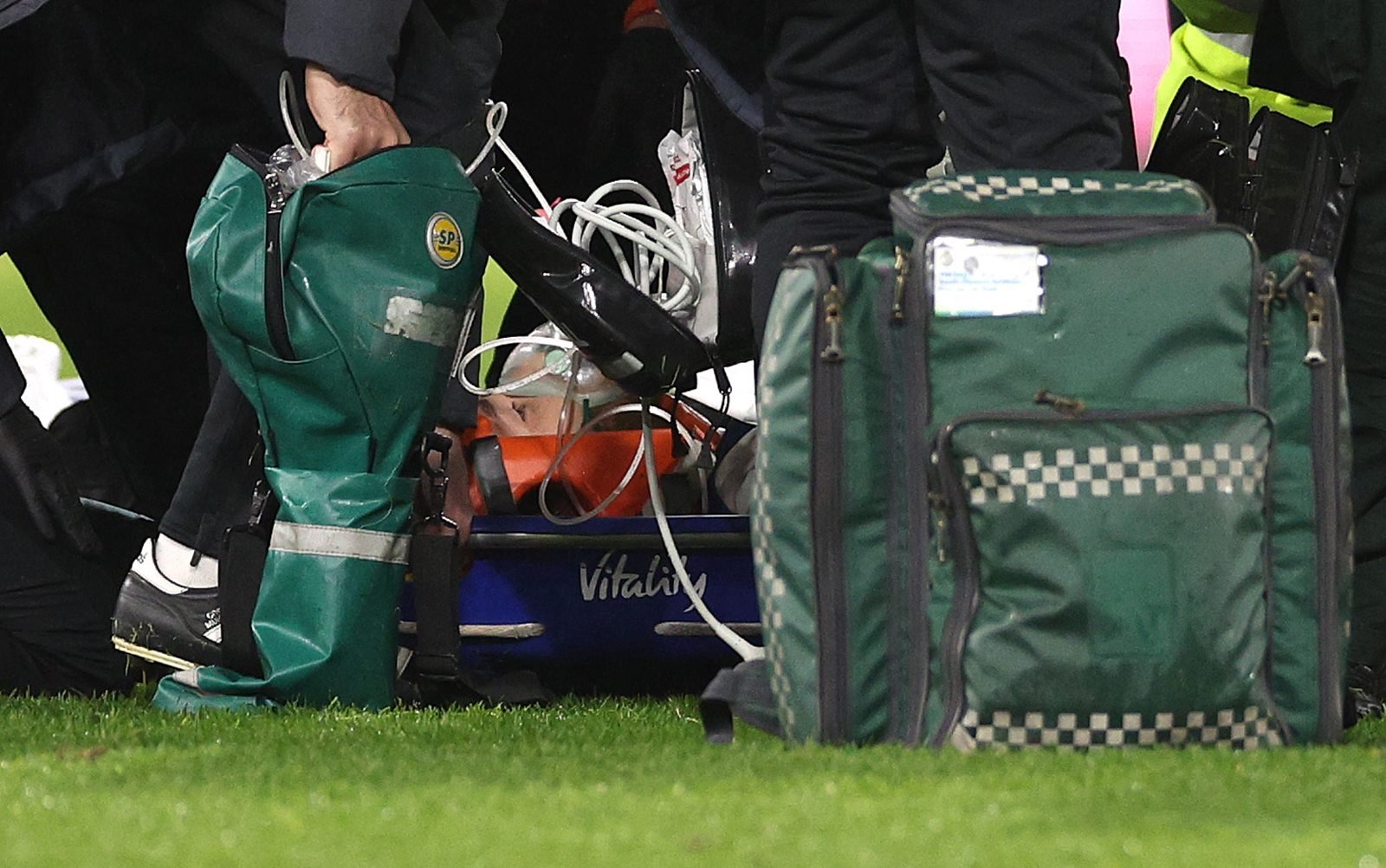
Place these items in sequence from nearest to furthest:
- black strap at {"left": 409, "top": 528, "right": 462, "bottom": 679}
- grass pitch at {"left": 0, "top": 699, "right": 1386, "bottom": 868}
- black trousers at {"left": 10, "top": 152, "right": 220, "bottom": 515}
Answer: grass pitch at {"left": 0, "top": 699, "right": 1386, "bottom": 868}, black strap at {"left": 409, "top": 528, "right": 462, "bottom": 679}, black trousers at {"left": 10, "top": 152, "right": 220, "bottom": 515}

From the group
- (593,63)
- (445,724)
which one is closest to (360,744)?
(445,724)

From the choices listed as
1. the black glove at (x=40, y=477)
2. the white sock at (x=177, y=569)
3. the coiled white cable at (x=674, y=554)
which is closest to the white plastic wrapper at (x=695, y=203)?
the coiled white cable at (x=674, y=554)

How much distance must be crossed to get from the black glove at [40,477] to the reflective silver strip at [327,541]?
30 centimetres

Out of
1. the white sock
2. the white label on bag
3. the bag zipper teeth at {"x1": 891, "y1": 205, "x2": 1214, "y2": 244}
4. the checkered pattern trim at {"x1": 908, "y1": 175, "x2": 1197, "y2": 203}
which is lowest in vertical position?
the white sock

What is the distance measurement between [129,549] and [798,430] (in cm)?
91

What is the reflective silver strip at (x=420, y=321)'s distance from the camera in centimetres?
161

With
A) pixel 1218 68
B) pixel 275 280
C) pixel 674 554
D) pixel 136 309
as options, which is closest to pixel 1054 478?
pixel 674 554

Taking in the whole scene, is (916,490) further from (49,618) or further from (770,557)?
(49,618)

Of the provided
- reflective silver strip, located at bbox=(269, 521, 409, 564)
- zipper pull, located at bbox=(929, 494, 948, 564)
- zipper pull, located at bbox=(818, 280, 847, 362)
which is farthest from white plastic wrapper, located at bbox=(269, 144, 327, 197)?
zipper pull, located at bbox=(929, 494, 948, 564)

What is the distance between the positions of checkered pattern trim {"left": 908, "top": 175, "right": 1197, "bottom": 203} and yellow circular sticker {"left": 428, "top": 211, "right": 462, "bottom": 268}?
0.47 meters

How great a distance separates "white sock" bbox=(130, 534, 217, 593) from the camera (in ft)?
5.64

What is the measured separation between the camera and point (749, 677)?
1.41m

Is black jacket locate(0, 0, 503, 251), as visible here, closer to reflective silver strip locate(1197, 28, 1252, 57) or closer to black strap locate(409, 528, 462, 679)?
black strap locate(409, 528, 462, 679)

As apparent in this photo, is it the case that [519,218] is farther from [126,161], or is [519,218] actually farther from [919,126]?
[126,161]
